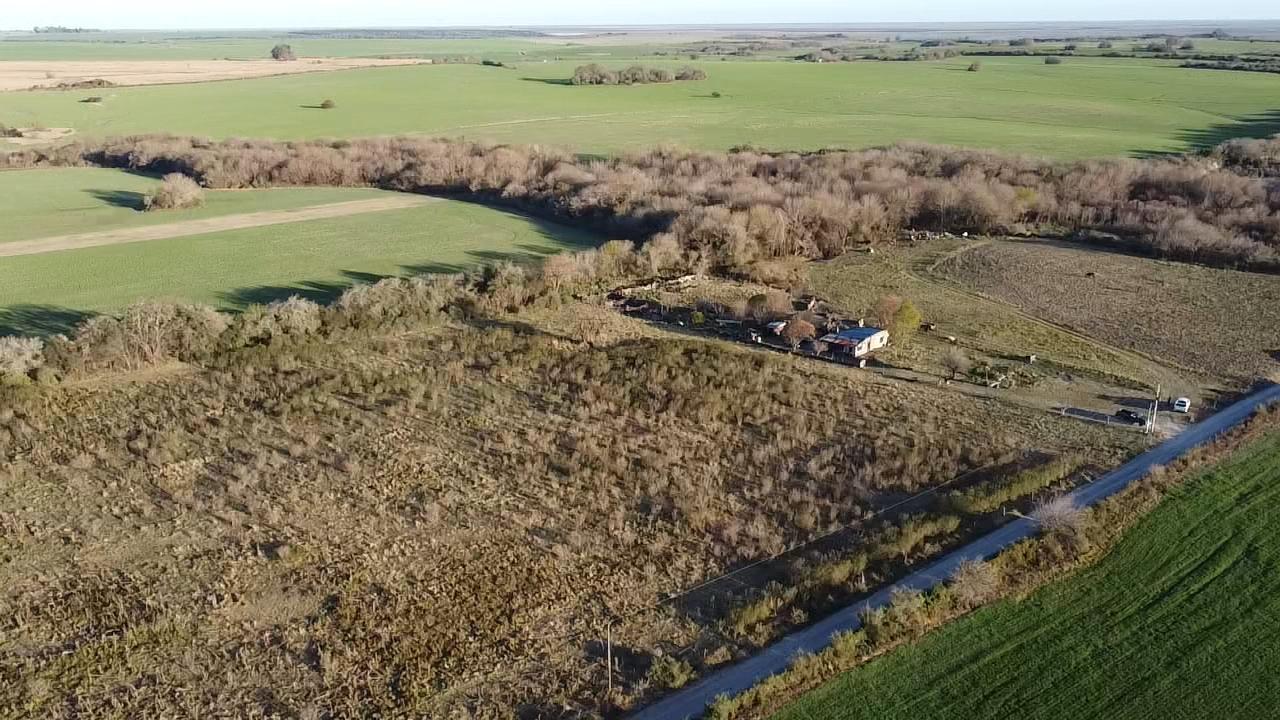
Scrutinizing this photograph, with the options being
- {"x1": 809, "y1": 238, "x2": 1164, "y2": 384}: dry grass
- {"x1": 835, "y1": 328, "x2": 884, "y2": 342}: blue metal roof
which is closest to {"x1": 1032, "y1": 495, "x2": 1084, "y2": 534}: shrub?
{"x1": 809, "y1": 238, "x2": 1164, "y2": 384}: dry grass

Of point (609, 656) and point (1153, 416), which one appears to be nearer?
point (609, 656)

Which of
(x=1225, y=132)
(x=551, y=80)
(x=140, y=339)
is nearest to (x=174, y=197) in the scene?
(x=140, y=339)

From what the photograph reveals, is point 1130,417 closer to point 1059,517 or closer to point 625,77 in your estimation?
point 1059,517

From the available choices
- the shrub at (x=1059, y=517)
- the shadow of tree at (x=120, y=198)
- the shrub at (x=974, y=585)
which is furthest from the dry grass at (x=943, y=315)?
the shadow of tree at (x=120, y=198)

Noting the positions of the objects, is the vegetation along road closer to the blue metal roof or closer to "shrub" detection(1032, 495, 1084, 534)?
"shrub" detection(1032, 495, 1084, 534)

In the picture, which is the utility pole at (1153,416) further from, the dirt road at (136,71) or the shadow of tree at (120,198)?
the dirt road at (136,71)
